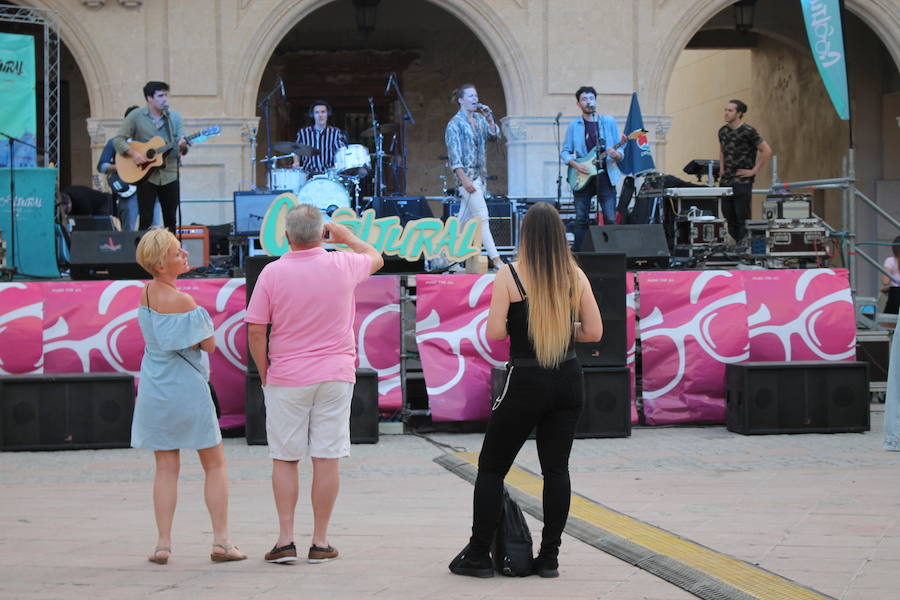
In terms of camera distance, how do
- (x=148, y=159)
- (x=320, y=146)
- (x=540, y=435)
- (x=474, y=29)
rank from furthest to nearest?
(x=474, y=29)
(x=320, y=146)
(x=148, y=159)
(x=540, y=435)

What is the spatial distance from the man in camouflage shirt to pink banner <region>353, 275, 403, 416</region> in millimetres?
4392

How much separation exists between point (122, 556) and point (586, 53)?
1149cm

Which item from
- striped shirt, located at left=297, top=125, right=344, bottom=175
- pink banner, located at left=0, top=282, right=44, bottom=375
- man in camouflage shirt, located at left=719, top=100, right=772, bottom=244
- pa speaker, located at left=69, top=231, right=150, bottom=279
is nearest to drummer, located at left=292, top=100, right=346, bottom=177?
striped shirt, located at left=297, top=125, right=344, bottom=175

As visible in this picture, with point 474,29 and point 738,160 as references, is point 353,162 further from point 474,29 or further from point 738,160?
point 738,160

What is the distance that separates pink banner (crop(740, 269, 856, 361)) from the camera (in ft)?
34.4

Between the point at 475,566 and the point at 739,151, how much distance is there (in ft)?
28.9

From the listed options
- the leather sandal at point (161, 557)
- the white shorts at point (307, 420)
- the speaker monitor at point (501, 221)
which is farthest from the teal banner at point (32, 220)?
the white shorts at point (307, 420)

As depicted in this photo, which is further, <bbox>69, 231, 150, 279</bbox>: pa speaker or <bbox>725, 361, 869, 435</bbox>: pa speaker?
<bbox>69, 231, 150, 279</bbox>: pa speaker

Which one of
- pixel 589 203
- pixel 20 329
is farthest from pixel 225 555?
pixel 589 203

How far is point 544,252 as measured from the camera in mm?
5055

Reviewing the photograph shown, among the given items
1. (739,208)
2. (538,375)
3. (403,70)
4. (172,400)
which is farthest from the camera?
(403,70)

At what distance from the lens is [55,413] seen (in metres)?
9.39

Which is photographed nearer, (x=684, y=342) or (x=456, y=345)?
(x=456, y=345)

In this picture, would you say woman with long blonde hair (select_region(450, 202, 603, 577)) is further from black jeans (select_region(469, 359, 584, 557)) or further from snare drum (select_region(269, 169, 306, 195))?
snare drum (select_region(269, 169, 306, 195))
